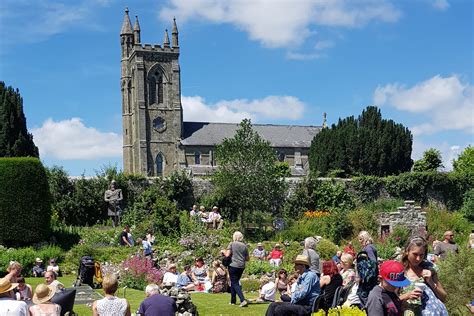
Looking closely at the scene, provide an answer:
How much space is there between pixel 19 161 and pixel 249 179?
10069 millimetres

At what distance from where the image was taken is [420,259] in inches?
222

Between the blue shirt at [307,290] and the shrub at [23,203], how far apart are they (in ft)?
52.4

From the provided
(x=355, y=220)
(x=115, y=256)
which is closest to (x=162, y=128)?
(x=355, y=220)

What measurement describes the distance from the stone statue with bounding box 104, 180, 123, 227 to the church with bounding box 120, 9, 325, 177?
96.2 feet

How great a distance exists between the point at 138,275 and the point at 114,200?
13232 millimetres

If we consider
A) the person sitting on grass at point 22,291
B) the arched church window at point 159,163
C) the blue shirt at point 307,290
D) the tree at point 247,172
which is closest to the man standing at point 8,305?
the person sitting on grass at point 22,291

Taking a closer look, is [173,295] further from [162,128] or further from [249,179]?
[162,128]

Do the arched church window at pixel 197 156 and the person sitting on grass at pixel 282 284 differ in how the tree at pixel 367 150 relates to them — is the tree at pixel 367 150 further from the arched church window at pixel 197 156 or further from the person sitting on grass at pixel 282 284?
the person sitting on grass at pixel 282 284

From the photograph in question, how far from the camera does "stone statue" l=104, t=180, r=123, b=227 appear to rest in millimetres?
27688

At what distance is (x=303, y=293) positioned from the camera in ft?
25.1

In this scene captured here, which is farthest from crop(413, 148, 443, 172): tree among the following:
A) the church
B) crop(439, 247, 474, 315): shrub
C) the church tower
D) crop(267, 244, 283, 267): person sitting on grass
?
crop(439, 247, 474, 315): shrub

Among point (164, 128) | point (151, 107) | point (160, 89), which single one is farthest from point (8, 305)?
point (160, 89)

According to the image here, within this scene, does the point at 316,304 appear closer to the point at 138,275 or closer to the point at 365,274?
the point at 365,274

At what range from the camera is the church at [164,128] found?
5862 centimetres
